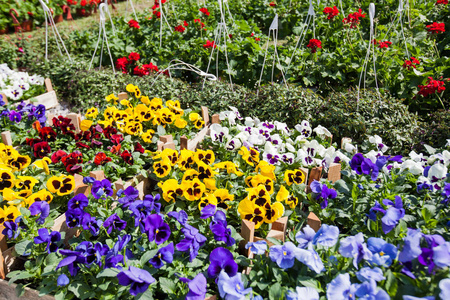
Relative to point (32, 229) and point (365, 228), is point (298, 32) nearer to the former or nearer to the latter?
point (365, 228)

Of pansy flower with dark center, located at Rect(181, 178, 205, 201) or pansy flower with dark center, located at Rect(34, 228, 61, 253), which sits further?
pansy flower with dark center, located at Rect(181, 178, 205, 201)

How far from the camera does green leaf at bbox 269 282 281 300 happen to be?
5.25ft

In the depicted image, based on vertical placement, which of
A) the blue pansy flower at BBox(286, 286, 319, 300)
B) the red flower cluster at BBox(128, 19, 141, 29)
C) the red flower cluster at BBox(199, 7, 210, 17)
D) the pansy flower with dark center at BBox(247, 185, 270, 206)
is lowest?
the pansy flower with dark center at BBox(247, 185, 270, 206)

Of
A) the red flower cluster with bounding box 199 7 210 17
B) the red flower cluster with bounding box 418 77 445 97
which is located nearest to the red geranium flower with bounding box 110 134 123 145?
the red flower cluster with bounding box 418 77 445 97

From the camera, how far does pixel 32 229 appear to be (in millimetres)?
2137

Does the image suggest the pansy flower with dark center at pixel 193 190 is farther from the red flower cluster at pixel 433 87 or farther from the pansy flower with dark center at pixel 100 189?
the red flower cluster at pixel 433 87

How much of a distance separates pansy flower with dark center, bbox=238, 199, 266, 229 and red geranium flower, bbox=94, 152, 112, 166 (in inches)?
49.9

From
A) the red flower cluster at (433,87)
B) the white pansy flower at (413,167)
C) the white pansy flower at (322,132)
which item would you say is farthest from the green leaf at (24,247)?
the red flower cluster at (433,87)

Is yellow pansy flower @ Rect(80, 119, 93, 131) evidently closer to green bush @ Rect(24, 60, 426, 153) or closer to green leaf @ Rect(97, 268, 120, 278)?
green bush @ Rect(24, 60, 426, 153)

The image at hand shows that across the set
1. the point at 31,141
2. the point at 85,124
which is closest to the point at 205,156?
the point at 85,124

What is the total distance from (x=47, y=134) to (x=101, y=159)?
745 millimetres

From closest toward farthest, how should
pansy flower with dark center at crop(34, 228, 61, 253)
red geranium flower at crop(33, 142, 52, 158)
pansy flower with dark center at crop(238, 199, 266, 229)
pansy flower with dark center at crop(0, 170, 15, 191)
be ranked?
pansy flower with dark center at crop(34, 228, 61, 253) → pansy flower with dark center at crop(238, 199, 266, 229) → pansy flower with dark center at crop(0, 170, 15, 191) → red geranium flower at crop(33, 142, 52, 158)

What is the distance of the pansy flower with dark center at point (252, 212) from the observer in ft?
6.82

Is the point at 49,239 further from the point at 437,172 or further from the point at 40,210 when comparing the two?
the point at 437,172
